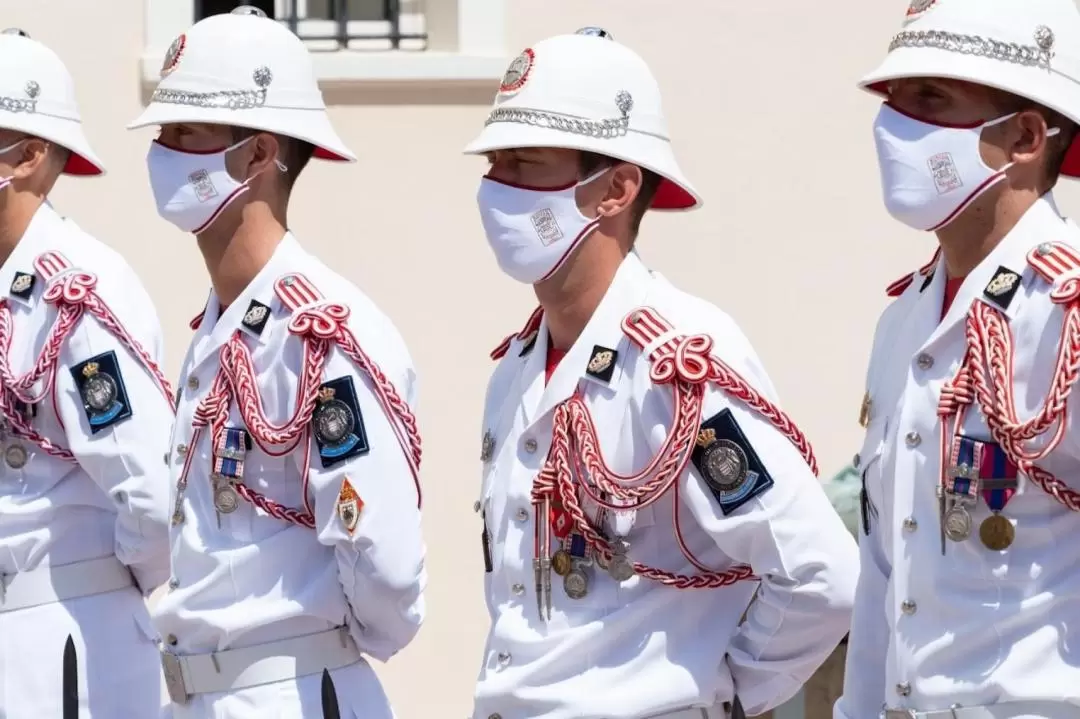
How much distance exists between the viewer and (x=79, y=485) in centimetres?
589

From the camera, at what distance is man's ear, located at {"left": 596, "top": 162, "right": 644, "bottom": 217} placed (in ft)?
15.2

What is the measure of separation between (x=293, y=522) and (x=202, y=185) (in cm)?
80

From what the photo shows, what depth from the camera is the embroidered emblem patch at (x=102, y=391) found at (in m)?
5.70

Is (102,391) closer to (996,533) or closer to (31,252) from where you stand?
(31,252)

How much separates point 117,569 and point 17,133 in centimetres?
121

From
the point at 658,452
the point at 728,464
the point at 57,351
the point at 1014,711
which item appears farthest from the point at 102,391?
the point at 1014,711

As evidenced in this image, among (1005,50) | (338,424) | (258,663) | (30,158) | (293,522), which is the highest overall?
(1005,50)

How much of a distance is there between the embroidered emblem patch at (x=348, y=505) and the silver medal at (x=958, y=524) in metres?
1.39

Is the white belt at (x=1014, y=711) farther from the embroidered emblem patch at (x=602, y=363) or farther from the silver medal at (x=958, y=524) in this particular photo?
the embroidered emblem patch at (x=602, y=363)

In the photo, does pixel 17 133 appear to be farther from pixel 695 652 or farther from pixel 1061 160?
pixel 1061 160

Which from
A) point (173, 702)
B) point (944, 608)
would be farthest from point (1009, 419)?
point (173, 702)

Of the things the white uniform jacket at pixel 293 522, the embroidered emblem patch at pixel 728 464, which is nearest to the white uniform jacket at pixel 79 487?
the white uniform jacket at pixel 293 522

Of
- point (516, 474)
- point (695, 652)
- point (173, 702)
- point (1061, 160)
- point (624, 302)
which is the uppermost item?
point (1061, 160)

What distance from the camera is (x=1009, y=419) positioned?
13.1 feet
